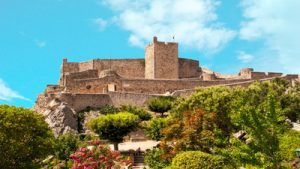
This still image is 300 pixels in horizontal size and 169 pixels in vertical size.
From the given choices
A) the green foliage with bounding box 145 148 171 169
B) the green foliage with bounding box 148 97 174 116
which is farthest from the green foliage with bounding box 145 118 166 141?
the green foliage with bounding box 148 97 174 116

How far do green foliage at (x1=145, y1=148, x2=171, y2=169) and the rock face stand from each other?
1895 cm

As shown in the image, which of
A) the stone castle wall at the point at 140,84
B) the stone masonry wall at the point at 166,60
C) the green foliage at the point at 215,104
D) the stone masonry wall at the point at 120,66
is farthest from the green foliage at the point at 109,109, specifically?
the green foliage at the point at 215,104

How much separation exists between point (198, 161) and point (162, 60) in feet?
133

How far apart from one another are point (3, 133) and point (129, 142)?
18566mm

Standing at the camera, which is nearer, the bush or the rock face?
the bush

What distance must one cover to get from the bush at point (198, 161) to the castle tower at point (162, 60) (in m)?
39.3

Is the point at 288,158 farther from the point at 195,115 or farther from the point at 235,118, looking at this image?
the point at 195,115

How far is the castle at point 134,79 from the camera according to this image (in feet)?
182

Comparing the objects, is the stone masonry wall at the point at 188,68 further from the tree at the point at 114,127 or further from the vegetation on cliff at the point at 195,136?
the tree at the point at 114,127

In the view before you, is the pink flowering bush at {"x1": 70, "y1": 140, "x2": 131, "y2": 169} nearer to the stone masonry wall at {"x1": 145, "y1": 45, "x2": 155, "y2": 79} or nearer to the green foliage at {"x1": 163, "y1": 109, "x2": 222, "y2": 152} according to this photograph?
the green foliage at {"x1": 163, "y1": 109, "x2": 222, "y2": 152}

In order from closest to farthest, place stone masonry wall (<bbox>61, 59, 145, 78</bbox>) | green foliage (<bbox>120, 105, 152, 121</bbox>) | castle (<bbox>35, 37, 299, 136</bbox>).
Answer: green foliage (<bbox>120, 105, 152, 121</bbox>)
castle (<bbox>35, 37, 299, 136</bbox>)
stone masonry wall (<bbox>61, 59, 145, 78</bbox>)

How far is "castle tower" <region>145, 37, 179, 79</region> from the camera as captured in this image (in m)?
65.1

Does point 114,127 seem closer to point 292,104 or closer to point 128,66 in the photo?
point 292,104

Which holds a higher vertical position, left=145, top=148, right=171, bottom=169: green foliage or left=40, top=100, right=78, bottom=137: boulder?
left=40, top=100, right=78, bottom=137: boulder
